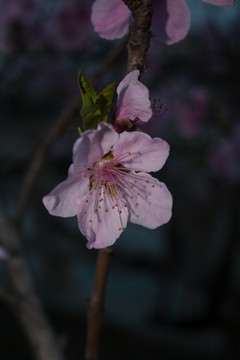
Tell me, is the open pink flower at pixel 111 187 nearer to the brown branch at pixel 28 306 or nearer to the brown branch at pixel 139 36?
the brown branch at pixel 139 36

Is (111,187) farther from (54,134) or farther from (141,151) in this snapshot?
(54,134)

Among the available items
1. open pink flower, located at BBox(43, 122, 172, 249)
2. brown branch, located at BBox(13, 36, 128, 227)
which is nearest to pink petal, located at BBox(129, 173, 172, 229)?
open pink flower, located at BBox(43, 122, 172, 249)

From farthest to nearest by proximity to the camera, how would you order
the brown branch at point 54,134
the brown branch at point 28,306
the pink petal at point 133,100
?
the brown branch at point 54,134, the brown branch at point 28,306, the pink petal at point 133,100

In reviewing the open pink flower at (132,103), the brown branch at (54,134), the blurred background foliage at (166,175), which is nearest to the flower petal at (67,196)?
the open pink flower at (132,103)

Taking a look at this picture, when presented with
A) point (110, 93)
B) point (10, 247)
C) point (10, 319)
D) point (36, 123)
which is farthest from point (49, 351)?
point (36, 123)

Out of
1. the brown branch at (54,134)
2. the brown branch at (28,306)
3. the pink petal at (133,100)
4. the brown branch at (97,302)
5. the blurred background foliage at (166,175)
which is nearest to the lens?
the pink petal at (133,100)

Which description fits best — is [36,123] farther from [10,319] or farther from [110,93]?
[110,93]
